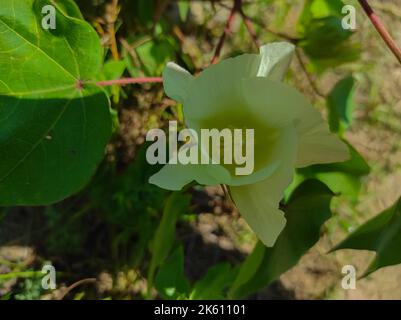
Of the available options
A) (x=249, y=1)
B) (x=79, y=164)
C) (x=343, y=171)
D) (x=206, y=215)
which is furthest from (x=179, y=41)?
(x=79, y=164)

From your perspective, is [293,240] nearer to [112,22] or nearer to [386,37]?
[386,37]

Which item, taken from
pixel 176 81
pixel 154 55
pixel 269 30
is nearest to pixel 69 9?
pixel 176 81

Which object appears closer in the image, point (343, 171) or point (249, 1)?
point (343, 171)

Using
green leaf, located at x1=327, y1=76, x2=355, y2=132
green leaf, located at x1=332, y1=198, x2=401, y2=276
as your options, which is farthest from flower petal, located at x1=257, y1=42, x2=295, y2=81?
green leaf, located at x1=327, y1=76, x2=355, y2=132

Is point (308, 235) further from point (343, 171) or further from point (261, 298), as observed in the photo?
point (261, 298)

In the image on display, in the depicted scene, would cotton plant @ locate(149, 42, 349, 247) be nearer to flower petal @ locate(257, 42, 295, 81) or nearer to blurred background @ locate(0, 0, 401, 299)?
flower petal @ locate(257, 42, 295, 81)
